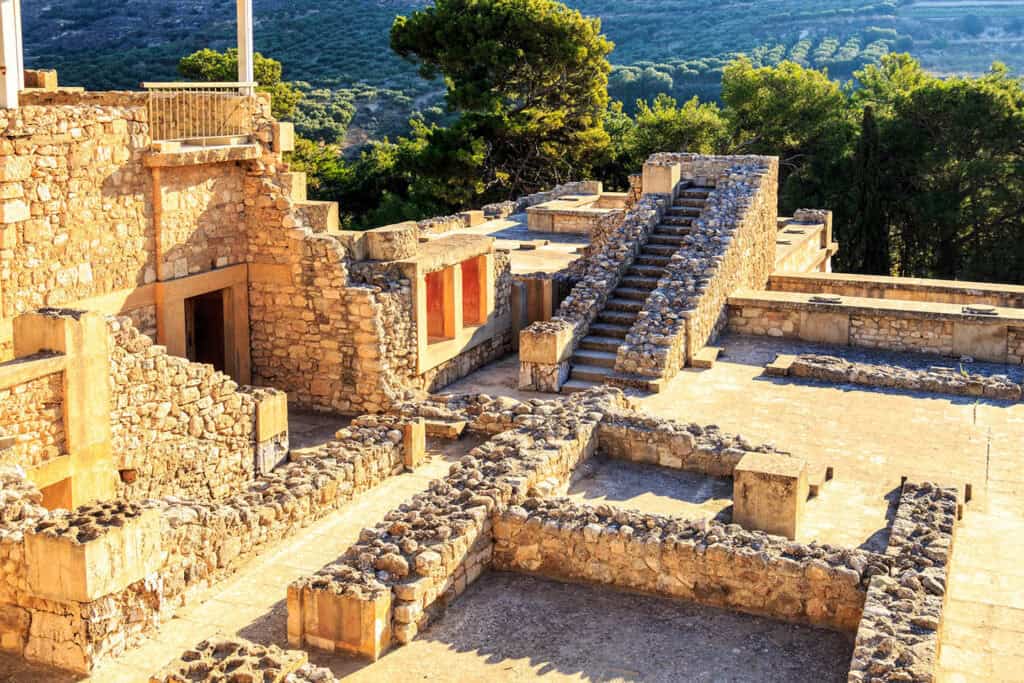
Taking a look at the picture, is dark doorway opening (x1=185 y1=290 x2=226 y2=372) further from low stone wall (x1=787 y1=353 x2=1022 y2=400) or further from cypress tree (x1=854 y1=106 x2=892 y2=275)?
cypress tree (x1=854 y1=106 x2=892 y2=275)

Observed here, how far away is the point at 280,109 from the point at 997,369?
3496cm

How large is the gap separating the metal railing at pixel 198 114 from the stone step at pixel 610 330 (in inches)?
243

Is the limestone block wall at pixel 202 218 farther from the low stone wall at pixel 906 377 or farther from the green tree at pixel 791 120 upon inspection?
the green tree at pixel 791 120

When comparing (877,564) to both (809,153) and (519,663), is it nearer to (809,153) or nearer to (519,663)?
(519,663)

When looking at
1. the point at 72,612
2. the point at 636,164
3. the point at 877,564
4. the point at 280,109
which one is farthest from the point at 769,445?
the point at 280,109

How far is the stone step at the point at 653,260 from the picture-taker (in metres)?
21.2

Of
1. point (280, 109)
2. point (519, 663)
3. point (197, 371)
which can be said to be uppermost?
point (280, 109)

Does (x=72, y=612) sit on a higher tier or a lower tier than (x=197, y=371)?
lower

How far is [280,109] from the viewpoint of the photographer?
48562mm

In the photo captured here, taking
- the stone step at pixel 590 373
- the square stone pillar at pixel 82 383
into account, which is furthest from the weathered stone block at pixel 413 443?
the stone step at pixel 590 373

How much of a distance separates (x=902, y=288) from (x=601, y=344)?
24.1 feet

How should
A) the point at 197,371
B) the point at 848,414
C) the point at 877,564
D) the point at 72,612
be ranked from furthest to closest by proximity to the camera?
the point at 848,414, the point at 197,371, the point at 877,564, the point at 72,612

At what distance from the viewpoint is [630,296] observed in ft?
67.1

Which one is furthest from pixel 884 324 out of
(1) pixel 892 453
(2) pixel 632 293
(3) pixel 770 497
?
(3) pixel 770 497
